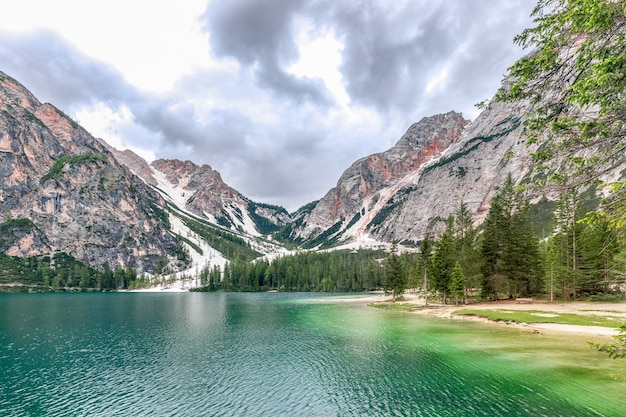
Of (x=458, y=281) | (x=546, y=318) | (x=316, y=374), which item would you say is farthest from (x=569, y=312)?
(x=316, y=374)

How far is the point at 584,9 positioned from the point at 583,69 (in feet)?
6.54

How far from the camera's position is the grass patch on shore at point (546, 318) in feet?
134

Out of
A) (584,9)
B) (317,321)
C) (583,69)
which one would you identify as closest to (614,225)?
(583,69)

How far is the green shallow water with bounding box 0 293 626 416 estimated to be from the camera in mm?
22531

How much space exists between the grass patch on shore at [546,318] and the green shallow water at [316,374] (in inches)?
230

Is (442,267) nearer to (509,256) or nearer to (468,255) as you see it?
(468,255)

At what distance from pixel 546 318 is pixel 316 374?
3864 centimetres

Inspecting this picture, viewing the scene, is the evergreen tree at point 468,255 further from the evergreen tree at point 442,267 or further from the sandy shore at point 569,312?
the sandy shore at point 569,312

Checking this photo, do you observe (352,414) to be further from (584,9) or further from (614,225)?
(584,9)

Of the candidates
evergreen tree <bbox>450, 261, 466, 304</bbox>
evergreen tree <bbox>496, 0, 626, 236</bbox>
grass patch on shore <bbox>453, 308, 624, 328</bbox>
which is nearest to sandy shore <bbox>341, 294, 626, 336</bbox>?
grass patch on shore <bbox>453, 308, 624, 328</bbox>

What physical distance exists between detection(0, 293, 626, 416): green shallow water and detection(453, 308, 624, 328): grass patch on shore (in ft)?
19.2

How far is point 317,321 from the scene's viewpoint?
65188 mm

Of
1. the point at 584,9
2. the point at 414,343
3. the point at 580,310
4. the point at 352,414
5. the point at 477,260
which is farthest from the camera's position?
the point at 477,260

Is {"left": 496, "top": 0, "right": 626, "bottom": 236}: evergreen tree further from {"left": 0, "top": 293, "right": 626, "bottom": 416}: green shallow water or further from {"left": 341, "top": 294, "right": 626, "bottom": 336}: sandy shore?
{"left": 341, "top": 294, "right": 626, "bottom": 336}: sandy shore
